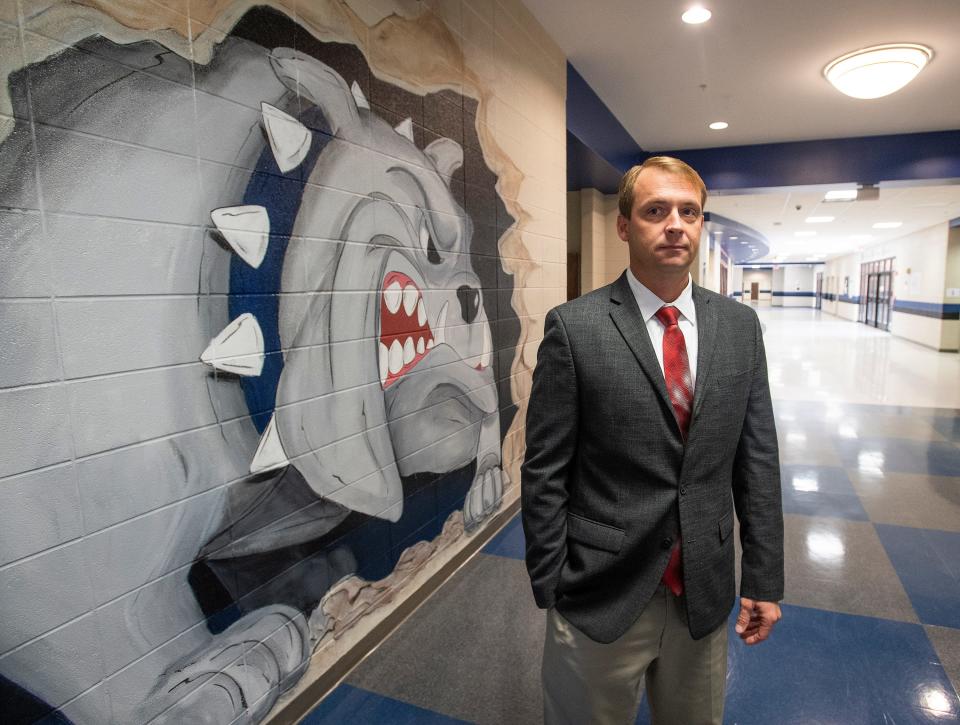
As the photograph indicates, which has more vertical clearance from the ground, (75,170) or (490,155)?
(490,155)

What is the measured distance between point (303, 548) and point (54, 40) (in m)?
1.47

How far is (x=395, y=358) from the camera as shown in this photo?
230 centimetres

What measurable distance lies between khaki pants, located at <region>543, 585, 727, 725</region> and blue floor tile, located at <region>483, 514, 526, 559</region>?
170cm

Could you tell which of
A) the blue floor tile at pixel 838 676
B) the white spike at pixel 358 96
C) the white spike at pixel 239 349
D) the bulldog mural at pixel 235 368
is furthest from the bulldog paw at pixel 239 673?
the white spike at pixel 358 96

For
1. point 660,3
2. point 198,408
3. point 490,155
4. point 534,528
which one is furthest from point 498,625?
point 660,3

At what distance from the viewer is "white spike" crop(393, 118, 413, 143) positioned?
2.31m

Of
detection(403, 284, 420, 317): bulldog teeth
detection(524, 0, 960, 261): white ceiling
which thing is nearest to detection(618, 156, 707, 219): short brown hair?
detection(403, 284, 420, 317): bulldog teeth

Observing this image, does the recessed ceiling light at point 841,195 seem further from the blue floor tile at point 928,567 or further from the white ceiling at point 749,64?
the blue floor tile at point 928,567

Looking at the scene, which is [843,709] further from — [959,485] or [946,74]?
[946,74]

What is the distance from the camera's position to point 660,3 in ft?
11.2

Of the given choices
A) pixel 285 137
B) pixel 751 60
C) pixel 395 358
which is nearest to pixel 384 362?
pixel 395 358

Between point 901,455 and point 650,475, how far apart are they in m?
4.66

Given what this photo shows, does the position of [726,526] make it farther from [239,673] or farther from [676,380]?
[239,673]

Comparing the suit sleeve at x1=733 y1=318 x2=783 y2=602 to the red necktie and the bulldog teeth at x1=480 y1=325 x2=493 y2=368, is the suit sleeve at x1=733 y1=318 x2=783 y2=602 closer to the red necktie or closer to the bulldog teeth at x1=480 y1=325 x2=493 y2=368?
the red necktie
